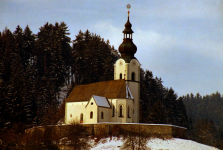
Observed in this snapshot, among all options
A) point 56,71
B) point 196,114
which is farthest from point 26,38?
point 196,114

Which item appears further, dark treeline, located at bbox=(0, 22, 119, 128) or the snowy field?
dark treeline, located at bbox=(0, 22, 119, 128)

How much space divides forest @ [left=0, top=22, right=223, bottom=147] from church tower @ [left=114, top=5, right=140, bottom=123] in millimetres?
9223

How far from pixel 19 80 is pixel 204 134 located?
3449 cm

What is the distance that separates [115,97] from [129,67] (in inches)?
241

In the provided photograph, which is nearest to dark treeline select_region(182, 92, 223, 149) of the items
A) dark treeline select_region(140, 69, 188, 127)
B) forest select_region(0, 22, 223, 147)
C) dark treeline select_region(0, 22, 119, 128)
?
dark treeline select_region(140, 69, 188, 127)

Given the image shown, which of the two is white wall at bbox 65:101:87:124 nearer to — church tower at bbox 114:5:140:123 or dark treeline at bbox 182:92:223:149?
church tower at bbox 114:5:140:123

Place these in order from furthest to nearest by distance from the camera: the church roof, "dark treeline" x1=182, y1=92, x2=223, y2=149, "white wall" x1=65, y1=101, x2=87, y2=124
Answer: "dark treeline" x1=182, y1=92, x2=223, y2=149
"white wall" x1=65, y1=101, x2=87, y2=124
the church roof

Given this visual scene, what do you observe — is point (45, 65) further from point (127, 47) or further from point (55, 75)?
point (127, 47)

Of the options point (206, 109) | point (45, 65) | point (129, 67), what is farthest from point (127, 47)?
point (206, 109)

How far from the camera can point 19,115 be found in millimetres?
71000

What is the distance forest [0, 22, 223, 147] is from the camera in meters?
76.1

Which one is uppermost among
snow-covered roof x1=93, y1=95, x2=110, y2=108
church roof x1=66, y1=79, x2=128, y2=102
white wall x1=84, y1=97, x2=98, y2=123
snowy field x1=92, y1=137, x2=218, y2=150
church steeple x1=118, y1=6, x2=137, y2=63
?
church steeple x1=118, y1=6, x2=137, y2=63

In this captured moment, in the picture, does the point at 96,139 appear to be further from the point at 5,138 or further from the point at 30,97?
the point at 30,97

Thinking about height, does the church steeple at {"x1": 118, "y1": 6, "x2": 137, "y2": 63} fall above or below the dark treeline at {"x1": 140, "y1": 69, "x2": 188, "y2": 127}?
above
